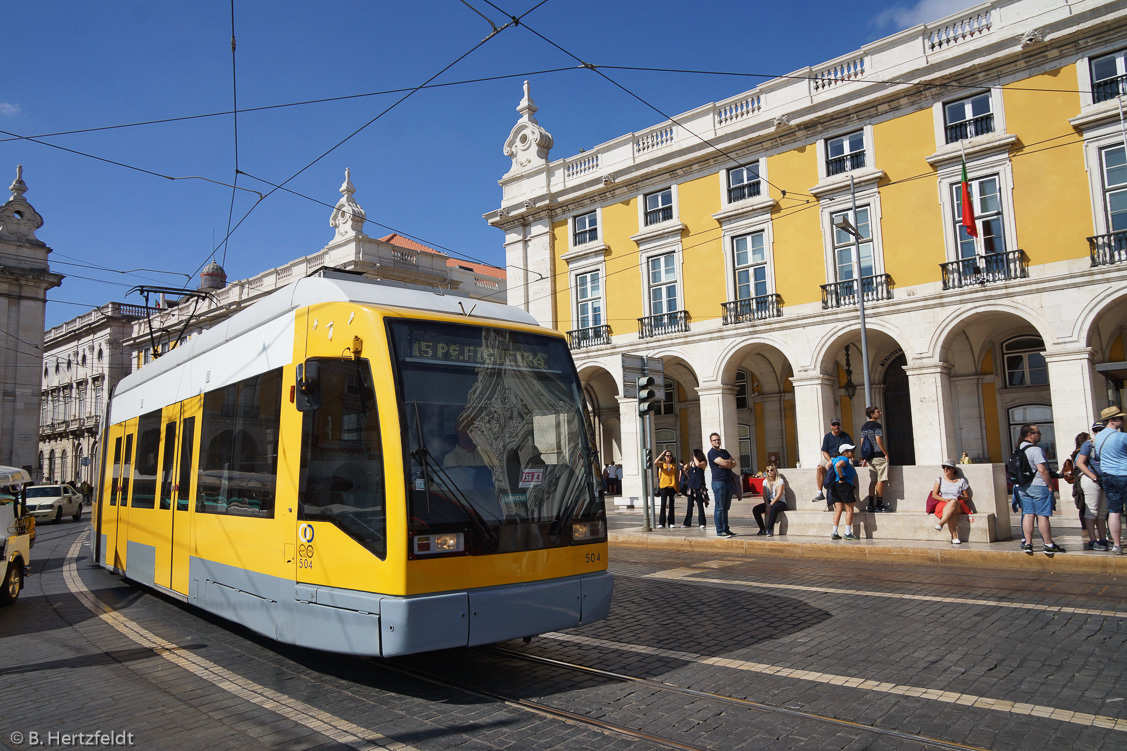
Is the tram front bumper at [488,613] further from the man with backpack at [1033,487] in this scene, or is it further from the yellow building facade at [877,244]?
the yellow building facade at [877,244]

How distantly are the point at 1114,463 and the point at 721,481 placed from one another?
5.97m

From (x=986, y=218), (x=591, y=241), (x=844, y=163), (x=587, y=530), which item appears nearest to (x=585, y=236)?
(x=591, y=241)

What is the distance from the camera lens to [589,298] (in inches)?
1120

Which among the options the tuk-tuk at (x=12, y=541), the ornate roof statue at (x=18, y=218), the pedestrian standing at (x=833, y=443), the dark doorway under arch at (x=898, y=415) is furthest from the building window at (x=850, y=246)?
the ornate roof statue at (x=18, y=218)

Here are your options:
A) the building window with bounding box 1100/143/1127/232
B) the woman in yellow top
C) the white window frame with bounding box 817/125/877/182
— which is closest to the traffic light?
the woman in yellow top

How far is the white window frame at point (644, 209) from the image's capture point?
25.9m

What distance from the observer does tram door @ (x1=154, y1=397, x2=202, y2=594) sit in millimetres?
7742

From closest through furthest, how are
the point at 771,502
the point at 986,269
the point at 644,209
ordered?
the point at 771,502
the point at 986,269
the point at 644,209

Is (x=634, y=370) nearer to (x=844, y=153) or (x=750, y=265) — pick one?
(x=750, y=265)

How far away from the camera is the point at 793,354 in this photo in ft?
75.8

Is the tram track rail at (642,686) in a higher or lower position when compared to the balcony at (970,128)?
lower

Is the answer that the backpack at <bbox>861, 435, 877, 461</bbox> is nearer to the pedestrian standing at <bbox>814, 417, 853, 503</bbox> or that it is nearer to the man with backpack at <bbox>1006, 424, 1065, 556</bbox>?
the pedestrian standing at <bbox>814, 417, 853, 503</bbox>

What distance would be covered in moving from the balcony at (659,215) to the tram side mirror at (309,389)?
22.0m

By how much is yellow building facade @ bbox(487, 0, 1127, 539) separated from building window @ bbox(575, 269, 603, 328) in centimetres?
9
